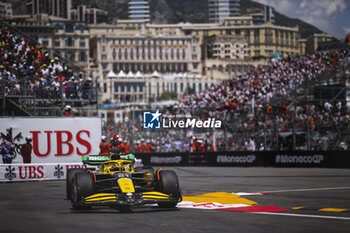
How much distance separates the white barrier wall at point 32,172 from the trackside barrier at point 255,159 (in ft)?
38.5

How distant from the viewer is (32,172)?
22.8 meters

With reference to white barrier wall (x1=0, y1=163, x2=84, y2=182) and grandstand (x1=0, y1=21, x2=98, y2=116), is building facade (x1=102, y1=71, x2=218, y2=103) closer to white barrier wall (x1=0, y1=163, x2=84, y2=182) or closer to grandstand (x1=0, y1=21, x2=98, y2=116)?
grandstand (x1=0, y1=21, x2=98, y2=116)

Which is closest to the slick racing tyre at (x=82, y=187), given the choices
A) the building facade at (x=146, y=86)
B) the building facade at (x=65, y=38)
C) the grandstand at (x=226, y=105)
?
the grandstand at (x=226, y=105)

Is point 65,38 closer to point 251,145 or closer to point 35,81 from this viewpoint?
point 35,81

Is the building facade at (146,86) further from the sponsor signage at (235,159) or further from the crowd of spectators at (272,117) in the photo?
the sponsor signage at (235,159)

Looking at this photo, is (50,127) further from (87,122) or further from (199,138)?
(199,138)

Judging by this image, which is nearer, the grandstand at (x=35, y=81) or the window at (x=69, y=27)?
the grandstand at (x=35, y=81)

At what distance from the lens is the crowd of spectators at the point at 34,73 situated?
29.9 metres

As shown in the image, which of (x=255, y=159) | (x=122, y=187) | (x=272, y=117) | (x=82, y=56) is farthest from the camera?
(x=82, y=56)

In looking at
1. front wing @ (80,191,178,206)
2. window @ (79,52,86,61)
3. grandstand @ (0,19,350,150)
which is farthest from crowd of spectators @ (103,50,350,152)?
window @ (79,52,86,61)

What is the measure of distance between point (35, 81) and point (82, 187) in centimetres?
2195

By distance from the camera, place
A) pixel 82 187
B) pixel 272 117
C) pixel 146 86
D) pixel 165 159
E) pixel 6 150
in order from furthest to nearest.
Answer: pixel 146 86
pixel 165 159
pixel 272 117
pixel 6 150
pixel 82 187

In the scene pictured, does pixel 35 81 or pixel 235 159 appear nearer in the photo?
pixel 235 159

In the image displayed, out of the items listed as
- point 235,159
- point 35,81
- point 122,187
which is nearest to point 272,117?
point 235,159
